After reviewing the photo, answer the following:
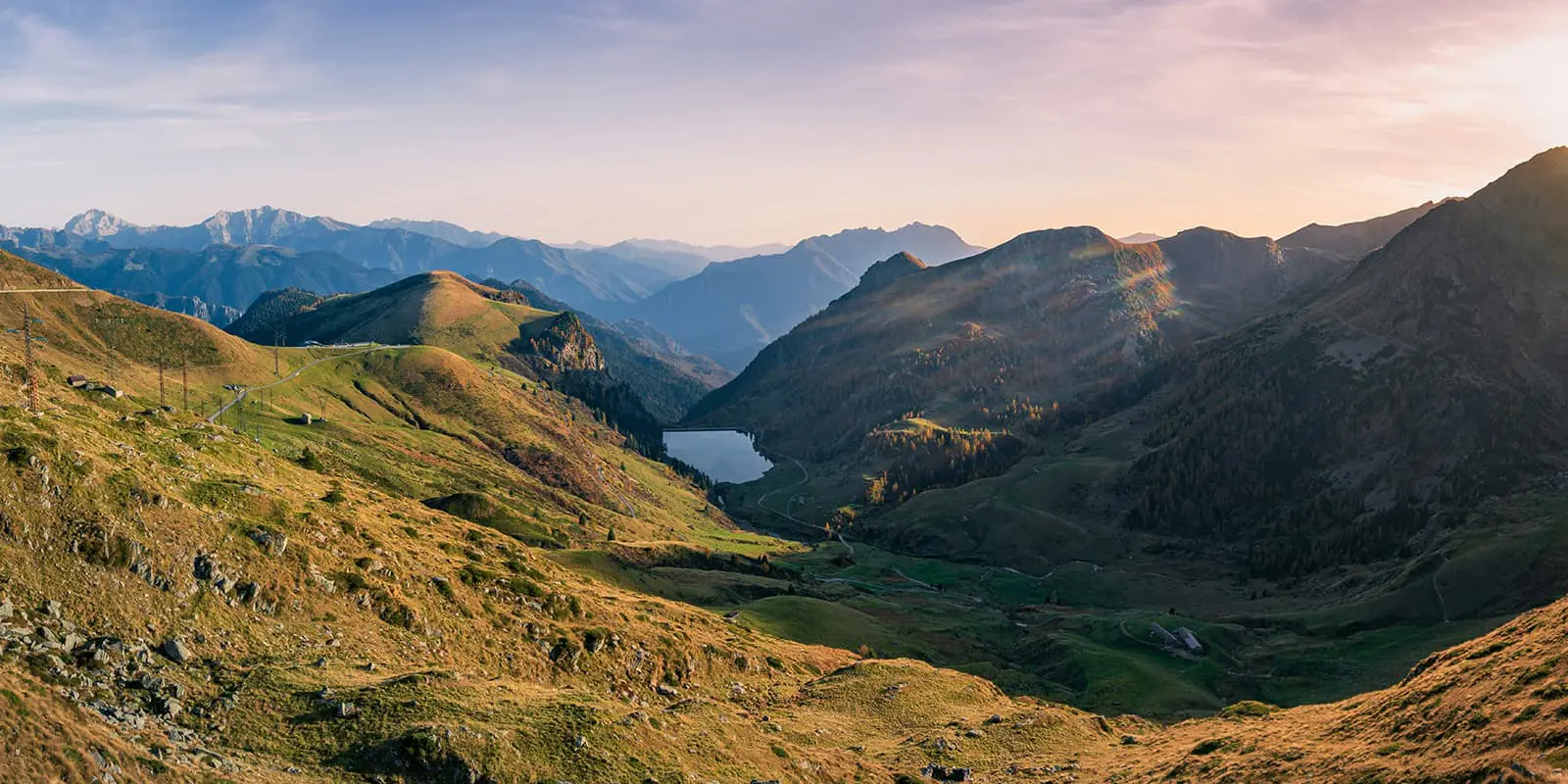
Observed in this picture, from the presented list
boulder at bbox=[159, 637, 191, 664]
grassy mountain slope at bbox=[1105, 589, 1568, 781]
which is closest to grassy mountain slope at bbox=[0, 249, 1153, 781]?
boulder at bbox=[159, 637, 191, 664]

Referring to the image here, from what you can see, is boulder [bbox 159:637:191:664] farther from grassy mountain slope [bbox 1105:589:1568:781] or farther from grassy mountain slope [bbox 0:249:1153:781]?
grassy mountain slope [bbox 1105:589:1568:781]

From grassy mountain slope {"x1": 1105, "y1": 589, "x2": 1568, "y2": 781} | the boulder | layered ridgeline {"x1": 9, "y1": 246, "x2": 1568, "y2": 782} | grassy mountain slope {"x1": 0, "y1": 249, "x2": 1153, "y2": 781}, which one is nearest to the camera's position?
grassy mountain slope {"x1": 0, "y1": 249, "x2": 1153, "y2": 781}

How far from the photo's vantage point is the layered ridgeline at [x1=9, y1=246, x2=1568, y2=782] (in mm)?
41719

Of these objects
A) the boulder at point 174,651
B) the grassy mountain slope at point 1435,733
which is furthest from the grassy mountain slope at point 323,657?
the grassy mountain slope at point 1435,733

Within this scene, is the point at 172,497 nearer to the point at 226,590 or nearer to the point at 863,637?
the point at 226,590

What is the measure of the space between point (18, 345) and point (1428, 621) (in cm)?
29499

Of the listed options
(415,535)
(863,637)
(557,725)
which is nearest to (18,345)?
(415,535)

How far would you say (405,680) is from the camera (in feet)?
166

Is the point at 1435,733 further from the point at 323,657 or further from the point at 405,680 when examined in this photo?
the point at 323,657

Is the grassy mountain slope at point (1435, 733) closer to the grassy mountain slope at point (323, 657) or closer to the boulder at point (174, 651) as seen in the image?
the grassy mountain slope at point (323, 657)

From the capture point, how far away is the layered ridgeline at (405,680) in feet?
137

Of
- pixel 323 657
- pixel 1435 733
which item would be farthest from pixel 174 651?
pixel 1435 733

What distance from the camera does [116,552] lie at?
1951 inches

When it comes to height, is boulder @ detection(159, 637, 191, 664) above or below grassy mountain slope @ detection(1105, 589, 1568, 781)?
above
